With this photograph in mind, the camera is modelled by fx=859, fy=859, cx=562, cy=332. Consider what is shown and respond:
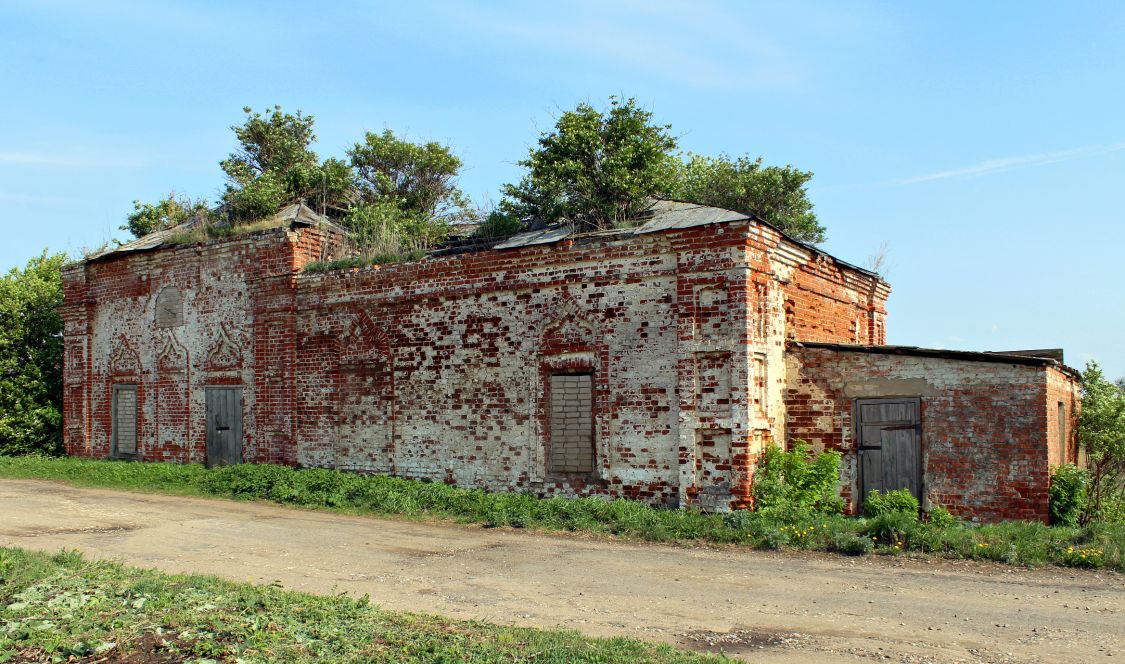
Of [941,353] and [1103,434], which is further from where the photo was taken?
[1103,434]

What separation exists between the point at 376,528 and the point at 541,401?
3033 millimetres

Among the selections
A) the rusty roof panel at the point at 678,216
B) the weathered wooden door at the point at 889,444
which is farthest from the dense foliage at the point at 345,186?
the weathered wooden door at the point at 889,444

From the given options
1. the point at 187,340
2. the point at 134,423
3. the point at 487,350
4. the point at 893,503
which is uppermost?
the point at 187,340

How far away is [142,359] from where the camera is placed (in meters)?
18.1

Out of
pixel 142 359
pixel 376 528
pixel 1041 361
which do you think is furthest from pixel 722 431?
pixel 142 359

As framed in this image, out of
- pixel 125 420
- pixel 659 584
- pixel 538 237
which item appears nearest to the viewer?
pixel 659 584

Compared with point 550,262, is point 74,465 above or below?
below

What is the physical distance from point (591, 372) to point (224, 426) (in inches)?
316

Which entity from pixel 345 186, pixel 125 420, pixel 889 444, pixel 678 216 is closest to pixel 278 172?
pixel 345 186

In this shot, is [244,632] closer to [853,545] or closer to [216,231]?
[853,545]

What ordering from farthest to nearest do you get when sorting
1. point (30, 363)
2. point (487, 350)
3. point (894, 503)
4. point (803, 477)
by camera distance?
point (30, 363), point (487, 350), point (803, 477), point (894, 503)

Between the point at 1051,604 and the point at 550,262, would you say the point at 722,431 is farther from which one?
the point at 1051,604

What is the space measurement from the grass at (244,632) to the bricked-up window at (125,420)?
38.9 feet

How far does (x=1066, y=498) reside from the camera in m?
10.7
